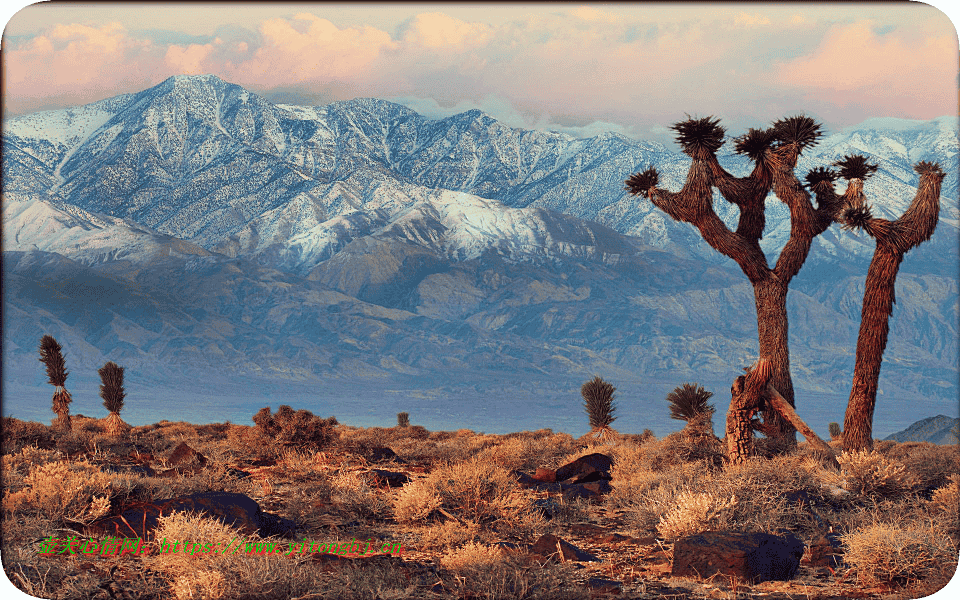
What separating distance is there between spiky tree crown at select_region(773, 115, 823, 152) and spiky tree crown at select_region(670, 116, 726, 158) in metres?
1.81

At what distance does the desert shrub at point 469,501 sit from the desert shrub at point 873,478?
629 centimetres

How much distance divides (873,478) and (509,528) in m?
7.35

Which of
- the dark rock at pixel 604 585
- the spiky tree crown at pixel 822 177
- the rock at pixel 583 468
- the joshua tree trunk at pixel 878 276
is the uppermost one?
the spiky tree crown at pixel 822 177

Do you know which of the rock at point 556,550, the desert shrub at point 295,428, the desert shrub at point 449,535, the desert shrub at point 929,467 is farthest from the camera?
the desert shrub at point 295,428

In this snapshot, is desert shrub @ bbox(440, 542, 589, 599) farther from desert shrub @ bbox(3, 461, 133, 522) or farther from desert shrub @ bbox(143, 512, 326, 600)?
desert shrub @ bbox(3, 461, 133, 522)

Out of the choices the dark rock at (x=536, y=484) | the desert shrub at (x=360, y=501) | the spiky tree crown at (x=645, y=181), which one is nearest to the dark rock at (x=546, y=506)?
the dark rock at (x=536, y=484)

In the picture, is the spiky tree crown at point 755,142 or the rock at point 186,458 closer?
the rock at point 186,458

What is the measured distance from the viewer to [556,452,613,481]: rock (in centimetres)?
1923

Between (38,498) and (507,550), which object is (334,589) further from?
(38,498)

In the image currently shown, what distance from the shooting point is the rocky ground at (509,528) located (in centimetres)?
969

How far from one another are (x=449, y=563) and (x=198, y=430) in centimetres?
2723

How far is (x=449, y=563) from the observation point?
10.5 metres

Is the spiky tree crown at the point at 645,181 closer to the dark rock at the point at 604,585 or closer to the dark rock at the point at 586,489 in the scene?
the dark rock at the point at 586,489

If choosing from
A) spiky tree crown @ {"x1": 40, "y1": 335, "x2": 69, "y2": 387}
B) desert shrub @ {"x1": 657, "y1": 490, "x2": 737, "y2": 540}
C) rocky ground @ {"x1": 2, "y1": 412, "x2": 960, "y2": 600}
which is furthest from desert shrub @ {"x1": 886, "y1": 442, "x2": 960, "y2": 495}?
spiky tree crown @ {"x1": 40, "y1": 335, "x2": 69, "y2": 387}
